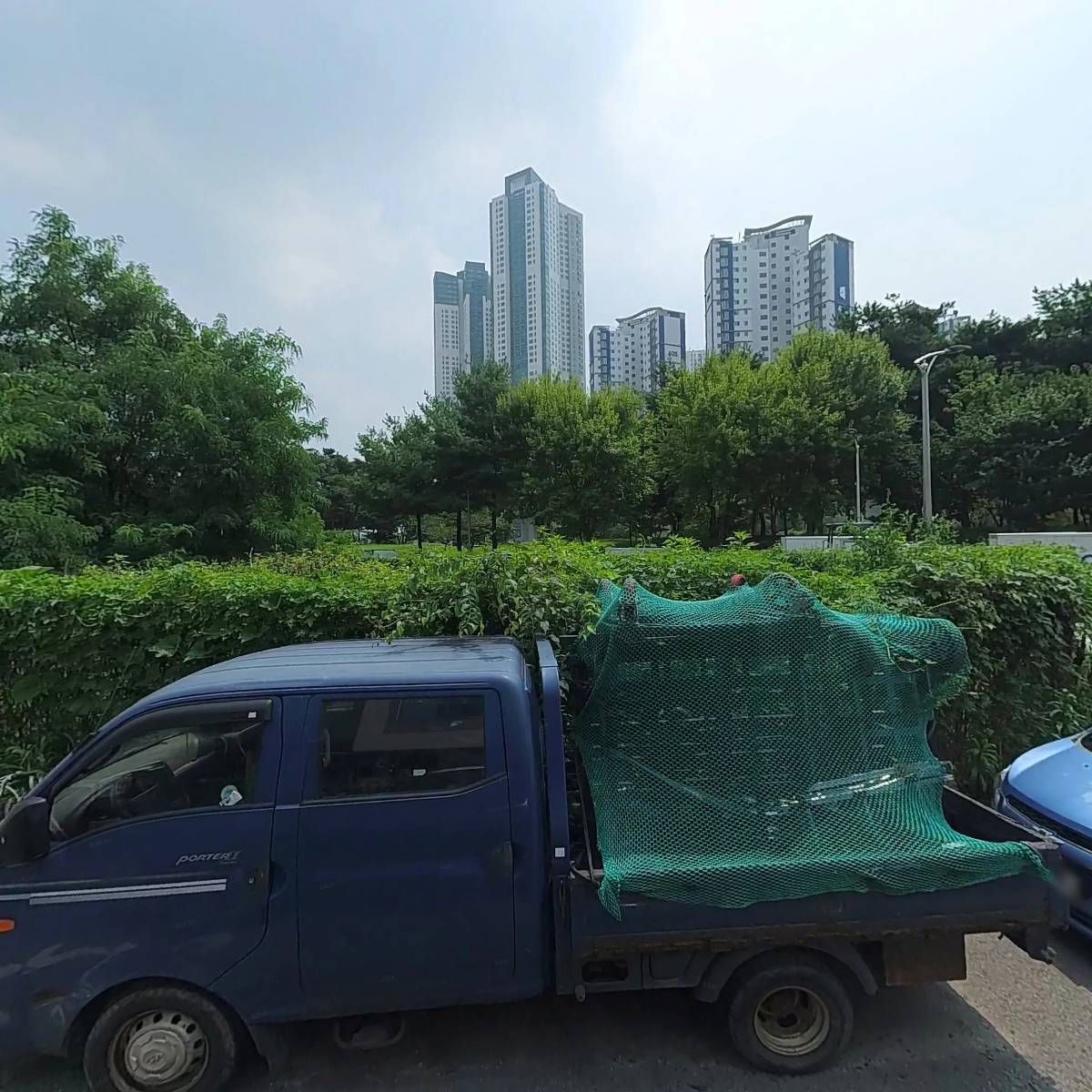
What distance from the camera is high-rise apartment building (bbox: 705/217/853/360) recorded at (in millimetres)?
59688

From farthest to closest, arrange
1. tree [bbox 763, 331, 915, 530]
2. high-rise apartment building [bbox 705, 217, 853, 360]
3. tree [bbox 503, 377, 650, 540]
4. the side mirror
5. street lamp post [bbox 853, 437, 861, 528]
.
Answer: high-rise apartment building [bbox 705, 217, 853, 360], street lamp post [bbox 853, 437, 861, 528], tree [bbox 503, 377, 650, 540], tree [bbox 763, 331, 915, 530], the side mirror

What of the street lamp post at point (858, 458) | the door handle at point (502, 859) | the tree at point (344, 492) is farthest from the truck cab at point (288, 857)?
Result: the tree at point (344, 492)

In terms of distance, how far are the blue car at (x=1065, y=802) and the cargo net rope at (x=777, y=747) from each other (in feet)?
2.44

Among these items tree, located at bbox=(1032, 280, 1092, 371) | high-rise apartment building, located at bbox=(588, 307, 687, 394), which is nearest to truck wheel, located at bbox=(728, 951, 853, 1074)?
tree, located at bbox=(1032, 280, 1092, 371)

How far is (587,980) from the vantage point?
2844mm

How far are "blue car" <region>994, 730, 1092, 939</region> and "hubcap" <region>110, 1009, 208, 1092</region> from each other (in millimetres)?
3642

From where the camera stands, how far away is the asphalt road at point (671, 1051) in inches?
111

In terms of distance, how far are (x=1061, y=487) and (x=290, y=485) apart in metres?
28.7

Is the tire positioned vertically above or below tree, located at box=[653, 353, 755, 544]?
below

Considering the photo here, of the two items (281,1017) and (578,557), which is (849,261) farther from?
(281,1017)

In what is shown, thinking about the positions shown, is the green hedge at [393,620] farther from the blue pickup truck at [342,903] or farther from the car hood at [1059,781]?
the blue pickup truck at [342,903]

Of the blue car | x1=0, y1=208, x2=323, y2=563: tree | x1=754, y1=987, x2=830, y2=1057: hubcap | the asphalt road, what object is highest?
x1=0, y1=208, x2=323, y2=563: tree

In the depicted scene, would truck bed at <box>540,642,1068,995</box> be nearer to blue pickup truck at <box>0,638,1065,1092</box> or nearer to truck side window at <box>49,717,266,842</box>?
blue pickup truck at <box>0,638,1065,1092</box>

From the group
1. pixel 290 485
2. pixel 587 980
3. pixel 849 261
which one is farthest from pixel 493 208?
pixel 587 980
